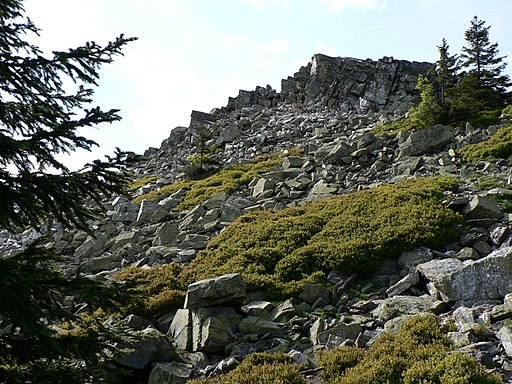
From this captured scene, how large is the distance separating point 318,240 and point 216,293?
5273 mm

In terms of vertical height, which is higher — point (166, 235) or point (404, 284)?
point (166, 235)

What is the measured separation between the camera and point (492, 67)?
35.5 metres

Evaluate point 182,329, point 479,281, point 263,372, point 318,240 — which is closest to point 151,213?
point 318,240

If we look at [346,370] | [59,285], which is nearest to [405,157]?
[346,370]

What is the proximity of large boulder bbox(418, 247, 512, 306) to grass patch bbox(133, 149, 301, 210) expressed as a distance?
15.4m

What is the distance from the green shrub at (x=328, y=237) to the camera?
13508 millimetres

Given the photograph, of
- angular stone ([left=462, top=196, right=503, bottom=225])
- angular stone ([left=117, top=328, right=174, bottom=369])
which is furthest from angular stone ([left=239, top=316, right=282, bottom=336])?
angular stone ([left=462, top=196, right=503, bottom=225])

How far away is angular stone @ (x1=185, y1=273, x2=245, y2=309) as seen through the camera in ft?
36.6

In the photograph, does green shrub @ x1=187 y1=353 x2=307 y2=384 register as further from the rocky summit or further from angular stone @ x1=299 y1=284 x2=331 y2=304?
angular stone @ x1=299 y1=284 x2=331 y2=304

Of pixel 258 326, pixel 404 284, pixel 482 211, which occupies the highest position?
pixel 482 211

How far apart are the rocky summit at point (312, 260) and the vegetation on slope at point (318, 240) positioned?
0.08m

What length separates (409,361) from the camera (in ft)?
26.5

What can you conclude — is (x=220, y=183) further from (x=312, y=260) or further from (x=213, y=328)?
(x=213, y=328)

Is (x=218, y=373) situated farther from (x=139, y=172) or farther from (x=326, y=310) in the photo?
(x=139, y=172)
